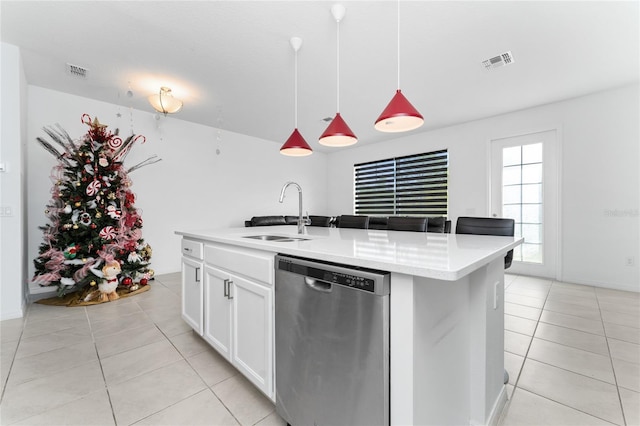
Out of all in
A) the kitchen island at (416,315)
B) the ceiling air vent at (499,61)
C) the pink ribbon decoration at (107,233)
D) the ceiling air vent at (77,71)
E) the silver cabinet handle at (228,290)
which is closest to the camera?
the kitchen island at (416,315)

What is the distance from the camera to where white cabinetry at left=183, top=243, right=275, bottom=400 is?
134 cm

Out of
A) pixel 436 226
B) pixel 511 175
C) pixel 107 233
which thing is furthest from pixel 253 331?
pixel 511 175

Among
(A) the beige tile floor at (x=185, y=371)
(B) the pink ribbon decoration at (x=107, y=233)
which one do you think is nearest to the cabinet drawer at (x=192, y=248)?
(A) the beige tile floor at (x=185, y=371)

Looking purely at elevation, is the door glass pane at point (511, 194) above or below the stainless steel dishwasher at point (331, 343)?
above

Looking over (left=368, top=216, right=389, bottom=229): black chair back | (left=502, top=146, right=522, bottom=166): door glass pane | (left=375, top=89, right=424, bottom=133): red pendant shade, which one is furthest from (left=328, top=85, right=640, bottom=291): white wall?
(left=375, top=89, right=424, bottom=133): red pendant shade

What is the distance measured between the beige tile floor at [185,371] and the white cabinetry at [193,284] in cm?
21

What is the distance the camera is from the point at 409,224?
102 inches

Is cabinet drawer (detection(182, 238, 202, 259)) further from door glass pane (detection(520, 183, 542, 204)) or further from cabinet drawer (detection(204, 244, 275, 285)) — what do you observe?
door glass pane (detection(520, 183, 542, 204))

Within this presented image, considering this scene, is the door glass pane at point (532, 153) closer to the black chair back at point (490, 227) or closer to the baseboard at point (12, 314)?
the black chair back at point (490, 227)

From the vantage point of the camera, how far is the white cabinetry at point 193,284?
1.95 meters

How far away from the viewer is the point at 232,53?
2578 mm

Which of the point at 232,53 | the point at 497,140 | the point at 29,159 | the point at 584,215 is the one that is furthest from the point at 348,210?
the point at 29,159

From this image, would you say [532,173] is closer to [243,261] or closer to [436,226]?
[436,226]

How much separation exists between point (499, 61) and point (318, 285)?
3.07 meters
